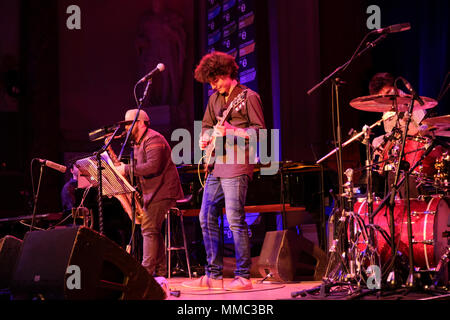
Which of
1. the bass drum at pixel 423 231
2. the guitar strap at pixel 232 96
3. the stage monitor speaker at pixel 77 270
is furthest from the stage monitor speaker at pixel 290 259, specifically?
the stage monitor speaker at pixel 77 270

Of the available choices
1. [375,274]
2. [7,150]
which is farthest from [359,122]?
[7,150]

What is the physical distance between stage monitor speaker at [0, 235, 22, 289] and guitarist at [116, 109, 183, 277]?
1119mm

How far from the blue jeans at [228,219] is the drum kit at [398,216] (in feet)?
2.46

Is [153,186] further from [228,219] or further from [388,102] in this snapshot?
[388,102]

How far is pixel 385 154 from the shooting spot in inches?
210

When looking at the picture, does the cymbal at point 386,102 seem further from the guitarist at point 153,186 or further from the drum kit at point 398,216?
the guitarist at point 153,186

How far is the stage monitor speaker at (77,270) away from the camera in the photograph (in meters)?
3.39

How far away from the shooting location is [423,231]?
5.18 meters

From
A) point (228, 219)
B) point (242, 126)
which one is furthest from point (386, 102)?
point (228, 219)

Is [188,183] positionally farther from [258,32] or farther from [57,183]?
[57,183]

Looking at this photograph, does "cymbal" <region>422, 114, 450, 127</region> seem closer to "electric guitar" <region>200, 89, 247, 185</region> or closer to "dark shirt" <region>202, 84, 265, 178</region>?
"dark shirt" <region>202, 84, 265, 178</region>

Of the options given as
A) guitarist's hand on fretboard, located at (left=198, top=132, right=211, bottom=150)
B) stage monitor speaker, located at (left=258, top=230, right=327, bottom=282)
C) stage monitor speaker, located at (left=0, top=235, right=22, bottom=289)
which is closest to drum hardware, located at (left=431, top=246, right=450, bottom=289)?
stage monitor speaker, located at (left=258, top=230, right=327, bottom=282)

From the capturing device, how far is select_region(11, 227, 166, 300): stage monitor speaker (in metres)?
3.39

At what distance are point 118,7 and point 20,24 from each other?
217 centimetres
